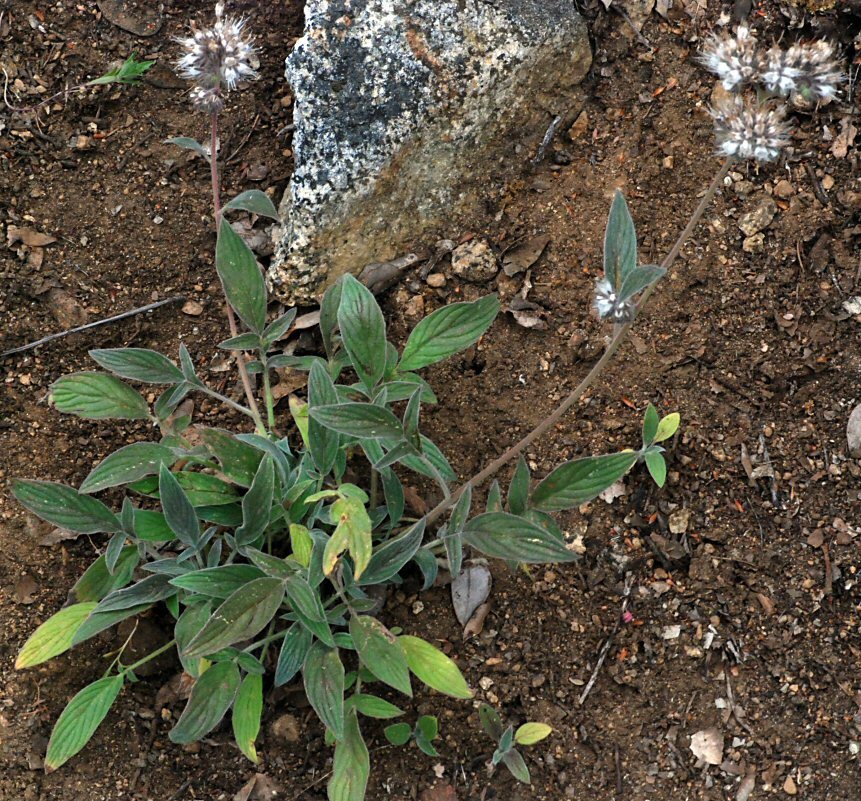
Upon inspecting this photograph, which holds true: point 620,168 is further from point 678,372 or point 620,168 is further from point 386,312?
point 386,312

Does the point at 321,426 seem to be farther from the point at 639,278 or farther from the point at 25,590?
the point at 25,590

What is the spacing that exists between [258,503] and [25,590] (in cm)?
95

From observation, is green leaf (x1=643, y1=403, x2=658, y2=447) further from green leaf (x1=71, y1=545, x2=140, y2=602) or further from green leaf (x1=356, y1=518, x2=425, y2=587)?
green leaf (x1=71, y1=545, x2=140, y2=602)

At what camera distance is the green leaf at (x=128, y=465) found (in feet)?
7.66

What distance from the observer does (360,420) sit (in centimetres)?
201

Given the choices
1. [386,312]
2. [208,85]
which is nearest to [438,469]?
[386,312]

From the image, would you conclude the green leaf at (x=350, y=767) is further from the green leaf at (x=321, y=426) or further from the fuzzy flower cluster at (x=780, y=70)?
the fuzzy flower cluster at (x=780, y=70)

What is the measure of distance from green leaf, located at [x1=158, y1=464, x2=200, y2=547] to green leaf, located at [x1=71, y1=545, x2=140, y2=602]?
261 millimetres

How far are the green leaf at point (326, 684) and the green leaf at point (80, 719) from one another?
22.6 inches

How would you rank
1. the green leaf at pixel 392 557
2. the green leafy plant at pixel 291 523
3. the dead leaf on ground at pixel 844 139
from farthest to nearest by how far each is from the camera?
1. the dead leaf on ground at pixel 844 139
2. the green leaf at pixel 392 557
3. the green leafy plant at pixel 291 523

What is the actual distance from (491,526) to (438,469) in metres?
0.43

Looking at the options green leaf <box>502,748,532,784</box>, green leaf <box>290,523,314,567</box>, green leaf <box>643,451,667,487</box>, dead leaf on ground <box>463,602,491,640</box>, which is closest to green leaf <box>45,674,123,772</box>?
green leaf <box>290,523,314,567</box>

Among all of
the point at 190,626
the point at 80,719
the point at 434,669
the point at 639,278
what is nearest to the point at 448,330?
the point at 639,278

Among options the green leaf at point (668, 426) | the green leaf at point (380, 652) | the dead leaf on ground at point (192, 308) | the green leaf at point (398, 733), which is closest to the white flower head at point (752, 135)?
the green leaf at point (668, 426)
